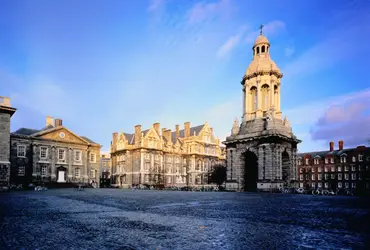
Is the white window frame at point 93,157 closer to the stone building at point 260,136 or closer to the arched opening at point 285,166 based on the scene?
the stone building at point 260,136

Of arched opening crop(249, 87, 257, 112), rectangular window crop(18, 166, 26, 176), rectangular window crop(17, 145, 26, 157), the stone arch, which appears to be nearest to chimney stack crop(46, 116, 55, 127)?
rectangular window crop(17, 145, 26, 157)

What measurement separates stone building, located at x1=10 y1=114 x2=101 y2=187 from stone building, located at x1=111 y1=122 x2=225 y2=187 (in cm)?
970

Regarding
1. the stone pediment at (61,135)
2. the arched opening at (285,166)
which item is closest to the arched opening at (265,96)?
the arched opening at (285,166)

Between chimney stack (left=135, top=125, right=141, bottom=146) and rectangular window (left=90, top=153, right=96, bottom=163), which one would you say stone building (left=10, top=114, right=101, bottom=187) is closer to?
rectangular window (left=90, top=153, right=96, bottom=163)

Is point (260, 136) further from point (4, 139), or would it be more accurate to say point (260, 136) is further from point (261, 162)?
point (4, 139)

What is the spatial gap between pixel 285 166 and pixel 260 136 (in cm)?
693

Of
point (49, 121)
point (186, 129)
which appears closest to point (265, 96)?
point (186, 129)

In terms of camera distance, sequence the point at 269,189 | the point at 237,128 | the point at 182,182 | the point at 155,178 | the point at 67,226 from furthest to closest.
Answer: the point at 182,182, the point at 155,178, the point at 237,128, the point at 269,189, the point at 67,226

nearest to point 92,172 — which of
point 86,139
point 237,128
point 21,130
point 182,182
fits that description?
point 86,139

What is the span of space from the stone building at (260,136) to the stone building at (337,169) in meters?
33.2

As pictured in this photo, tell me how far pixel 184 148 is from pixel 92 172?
25.5 m

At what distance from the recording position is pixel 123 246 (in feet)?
22.7

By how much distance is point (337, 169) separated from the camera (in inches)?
2913

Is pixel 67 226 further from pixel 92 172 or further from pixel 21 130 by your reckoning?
pixel 92 172
